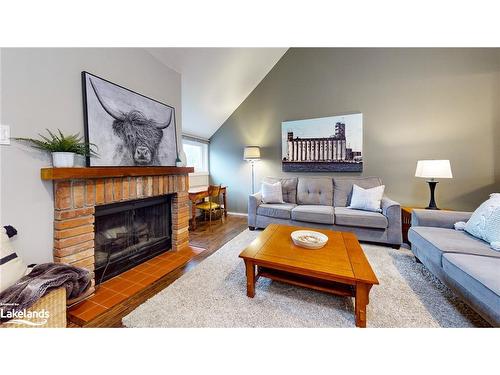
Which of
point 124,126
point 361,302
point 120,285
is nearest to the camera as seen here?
point 361,302

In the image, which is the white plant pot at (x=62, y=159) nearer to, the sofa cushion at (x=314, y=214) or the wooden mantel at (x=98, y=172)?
the wooden mantel at (x=98, y=172)

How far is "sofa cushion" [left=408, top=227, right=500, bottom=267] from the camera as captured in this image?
149cm

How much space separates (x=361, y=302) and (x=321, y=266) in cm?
30

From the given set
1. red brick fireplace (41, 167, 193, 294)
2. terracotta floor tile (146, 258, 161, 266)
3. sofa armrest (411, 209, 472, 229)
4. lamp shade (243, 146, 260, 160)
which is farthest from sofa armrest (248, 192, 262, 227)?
sofa armrest (411, 209, 472, 229)

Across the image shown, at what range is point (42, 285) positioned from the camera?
3.58 feet

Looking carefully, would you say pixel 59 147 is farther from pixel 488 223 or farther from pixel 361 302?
pixel 488 223

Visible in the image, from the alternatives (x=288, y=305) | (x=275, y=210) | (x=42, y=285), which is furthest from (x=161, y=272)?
(x=275, y=210)

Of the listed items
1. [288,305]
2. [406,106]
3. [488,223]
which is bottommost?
[288,305]

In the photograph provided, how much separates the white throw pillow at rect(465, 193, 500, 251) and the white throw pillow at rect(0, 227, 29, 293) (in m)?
3.21

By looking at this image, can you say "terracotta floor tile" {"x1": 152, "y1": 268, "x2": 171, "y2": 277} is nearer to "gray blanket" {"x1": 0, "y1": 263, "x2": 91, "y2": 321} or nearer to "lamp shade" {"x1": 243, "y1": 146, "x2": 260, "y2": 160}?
"gray blanket" {"x1": 0, "y1": 263, "x2": 91, "y2": 321}

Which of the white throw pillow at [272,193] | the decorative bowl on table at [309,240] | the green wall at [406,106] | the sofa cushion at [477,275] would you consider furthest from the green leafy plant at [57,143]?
the green wall at [406,106]
